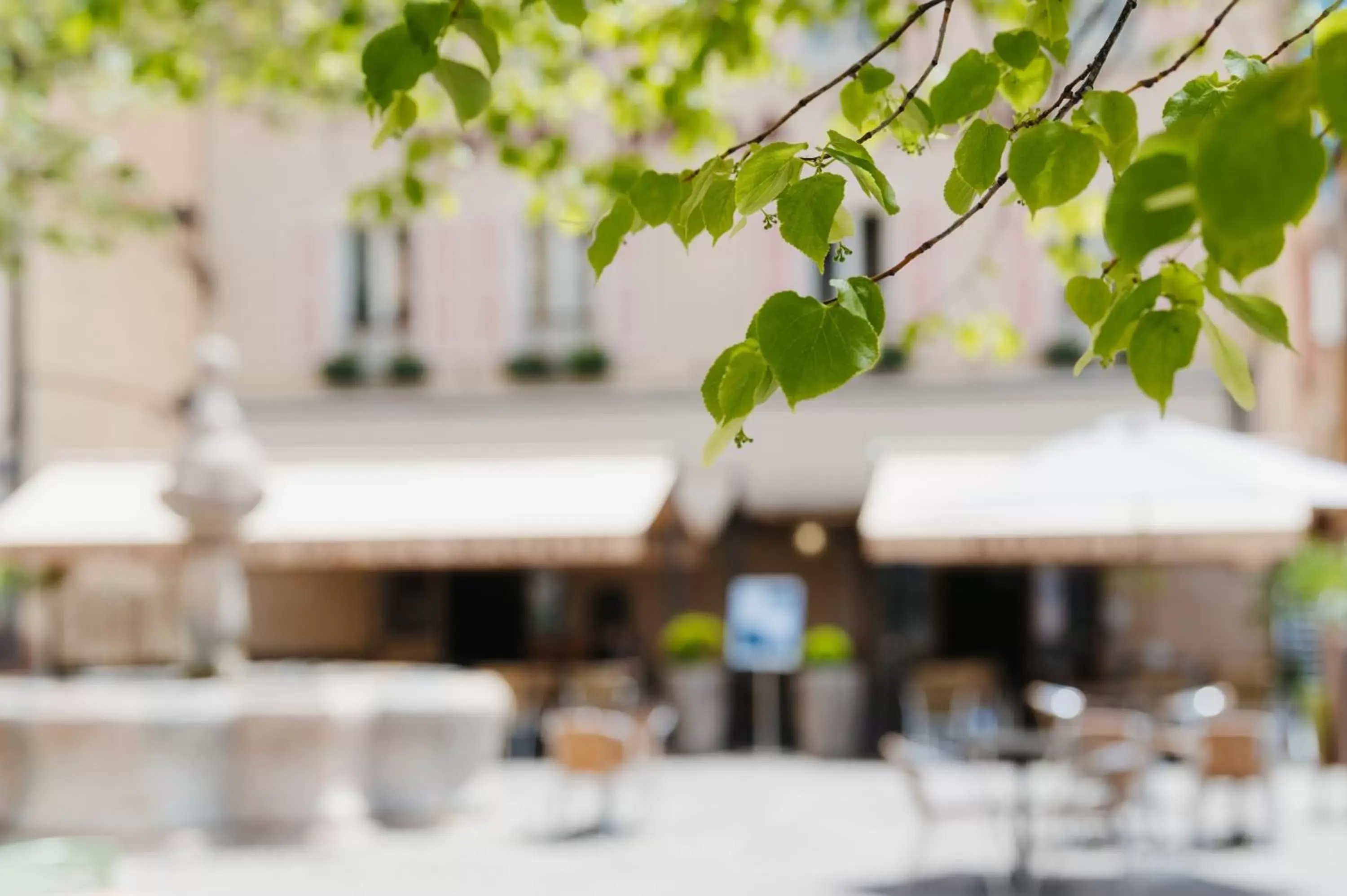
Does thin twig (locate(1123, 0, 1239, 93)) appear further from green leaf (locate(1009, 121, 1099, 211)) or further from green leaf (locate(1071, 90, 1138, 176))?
green leaf (locate(1009, 121, 1099, 211))

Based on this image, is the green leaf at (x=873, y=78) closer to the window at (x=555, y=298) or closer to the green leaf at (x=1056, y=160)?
the green leaf at (x=1056, y=160)

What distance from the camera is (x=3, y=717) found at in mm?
9484

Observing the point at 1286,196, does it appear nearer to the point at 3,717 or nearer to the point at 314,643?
the point at 3,717

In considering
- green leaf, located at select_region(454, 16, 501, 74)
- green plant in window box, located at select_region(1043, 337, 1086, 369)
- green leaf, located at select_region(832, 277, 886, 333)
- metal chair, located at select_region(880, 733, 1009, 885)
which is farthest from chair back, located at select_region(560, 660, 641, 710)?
green leaf, located at select_region(832, 277, 886, 333)

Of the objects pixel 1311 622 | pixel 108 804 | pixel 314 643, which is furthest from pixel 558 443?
pixel 108 804

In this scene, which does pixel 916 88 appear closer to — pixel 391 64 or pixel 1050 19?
pixel 1050 19

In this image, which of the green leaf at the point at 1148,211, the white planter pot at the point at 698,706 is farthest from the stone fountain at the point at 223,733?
the green leaf at the point at 1148,211

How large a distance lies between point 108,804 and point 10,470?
1126cm

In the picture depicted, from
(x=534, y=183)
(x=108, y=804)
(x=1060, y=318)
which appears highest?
(x=1060, y=318)

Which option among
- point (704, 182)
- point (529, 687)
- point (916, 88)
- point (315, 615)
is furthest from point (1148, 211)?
point (315, 615)

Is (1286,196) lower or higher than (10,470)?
lower

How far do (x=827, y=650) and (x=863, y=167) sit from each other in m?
15.0

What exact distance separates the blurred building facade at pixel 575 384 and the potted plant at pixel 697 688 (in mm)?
1368

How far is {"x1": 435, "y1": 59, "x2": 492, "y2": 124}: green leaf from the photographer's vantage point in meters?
2.46
